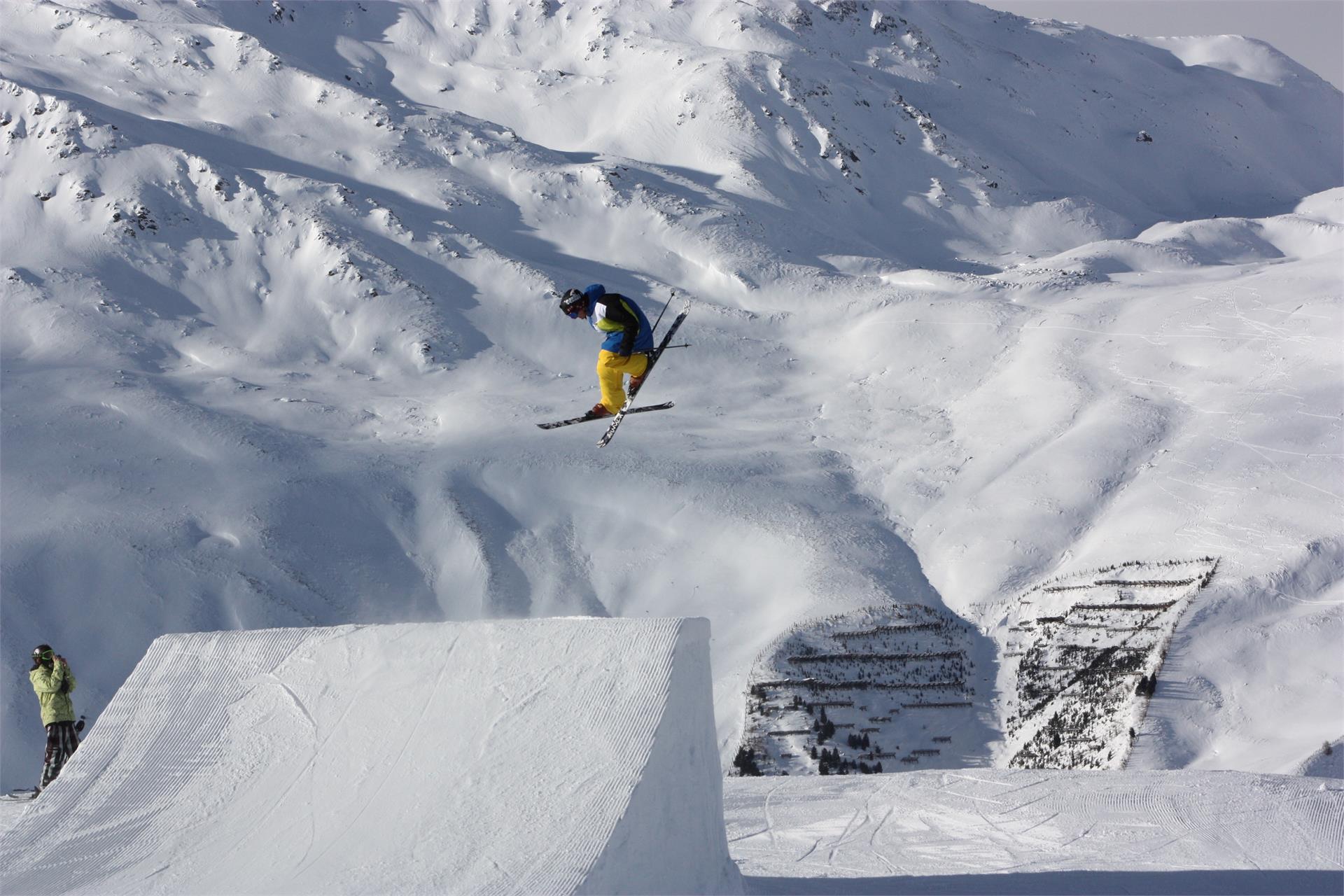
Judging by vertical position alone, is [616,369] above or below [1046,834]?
above

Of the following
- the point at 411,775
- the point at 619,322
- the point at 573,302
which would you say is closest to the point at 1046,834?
the point at 411,775

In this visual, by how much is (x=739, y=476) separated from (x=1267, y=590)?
15317mm

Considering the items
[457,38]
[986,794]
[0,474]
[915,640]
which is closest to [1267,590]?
[915,640]

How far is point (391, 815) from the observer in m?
7.57

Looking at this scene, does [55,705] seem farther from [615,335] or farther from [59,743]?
[615,335]

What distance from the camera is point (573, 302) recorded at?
37.2ft

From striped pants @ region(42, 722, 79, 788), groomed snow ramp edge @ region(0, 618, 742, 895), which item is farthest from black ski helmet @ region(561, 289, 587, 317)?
striped pants @ region(42, 722, 79, 788)

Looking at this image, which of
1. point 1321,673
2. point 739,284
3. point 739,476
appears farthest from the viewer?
point 739,284

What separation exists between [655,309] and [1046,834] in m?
40.1

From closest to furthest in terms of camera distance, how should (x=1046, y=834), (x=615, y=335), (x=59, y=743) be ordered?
1. (x=1046, y=834)
2. (x=59, y=743)
3. (x=615, y=335)

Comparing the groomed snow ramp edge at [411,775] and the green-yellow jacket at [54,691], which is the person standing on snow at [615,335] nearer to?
the groomed snow ramp edge at [411,775]

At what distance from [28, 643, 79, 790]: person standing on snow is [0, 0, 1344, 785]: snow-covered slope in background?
1633 cm

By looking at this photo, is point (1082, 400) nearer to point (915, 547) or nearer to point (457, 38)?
point (915, 547)

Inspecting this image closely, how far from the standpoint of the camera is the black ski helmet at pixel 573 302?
37.0 feet
